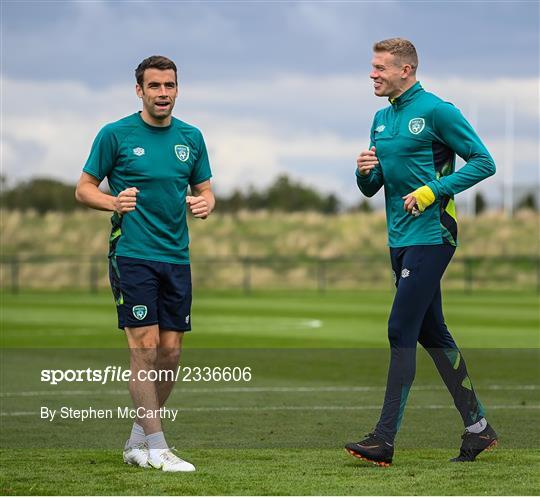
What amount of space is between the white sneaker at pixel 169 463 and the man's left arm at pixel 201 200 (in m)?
1.56

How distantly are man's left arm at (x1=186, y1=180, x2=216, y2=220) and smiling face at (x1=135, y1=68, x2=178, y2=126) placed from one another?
1.89 ft

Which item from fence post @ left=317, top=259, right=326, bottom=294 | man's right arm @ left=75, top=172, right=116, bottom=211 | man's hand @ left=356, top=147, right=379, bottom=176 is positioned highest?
man's hand @ left=356, top=147, right=379, bottom=176

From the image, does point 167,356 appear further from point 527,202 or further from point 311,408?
point 527,202

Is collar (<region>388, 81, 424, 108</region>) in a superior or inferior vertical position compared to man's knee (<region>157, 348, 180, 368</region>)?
superior

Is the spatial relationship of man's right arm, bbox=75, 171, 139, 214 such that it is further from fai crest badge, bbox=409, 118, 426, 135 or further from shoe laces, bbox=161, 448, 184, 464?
fai crest badge, bbox=409, 118, 426, 135

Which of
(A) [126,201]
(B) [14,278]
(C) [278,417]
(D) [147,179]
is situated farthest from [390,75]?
(B) [14,278]

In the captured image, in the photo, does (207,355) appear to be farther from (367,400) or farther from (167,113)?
(167,113)

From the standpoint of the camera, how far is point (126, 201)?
27.8 ft

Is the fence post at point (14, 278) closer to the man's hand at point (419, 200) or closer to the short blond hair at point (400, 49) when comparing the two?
the short blond hair at point (400, 49)

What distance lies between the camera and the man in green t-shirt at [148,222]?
8.66m

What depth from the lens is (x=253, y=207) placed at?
75062mm

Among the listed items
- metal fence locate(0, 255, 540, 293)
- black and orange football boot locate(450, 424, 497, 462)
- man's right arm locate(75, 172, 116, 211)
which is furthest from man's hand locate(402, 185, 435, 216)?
metal fence locate(0, 255, 540, 293)

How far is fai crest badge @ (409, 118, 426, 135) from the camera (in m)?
8.77

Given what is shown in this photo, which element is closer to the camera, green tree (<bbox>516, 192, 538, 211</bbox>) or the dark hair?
the dark hair
